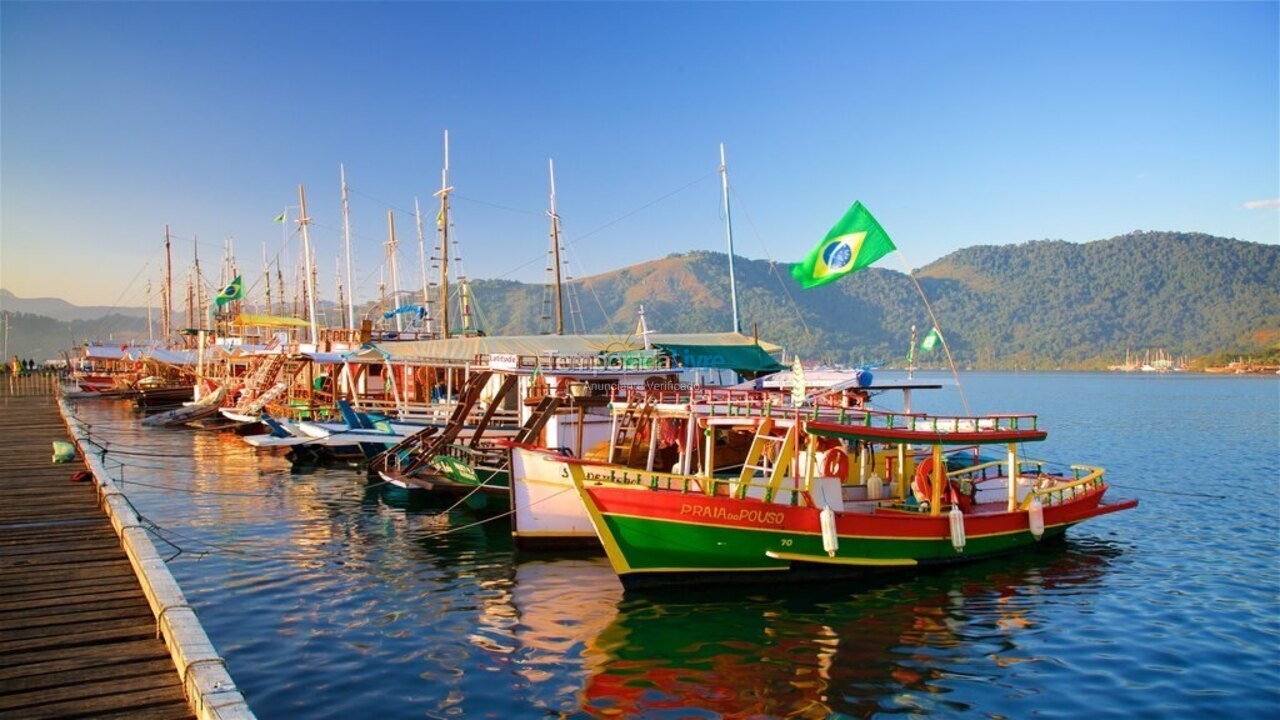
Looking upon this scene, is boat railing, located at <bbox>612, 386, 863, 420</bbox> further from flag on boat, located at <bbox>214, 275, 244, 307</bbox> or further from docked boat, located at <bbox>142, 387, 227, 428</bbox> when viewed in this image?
flag on boat, located at <bbox>214, 275, 244, 307</bbox>

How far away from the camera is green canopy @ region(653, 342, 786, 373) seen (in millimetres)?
33625

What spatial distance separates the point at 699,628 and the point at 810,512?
3587 mm

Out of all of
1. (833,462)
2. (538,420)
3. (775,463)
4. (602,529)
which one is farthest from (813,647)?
(538,420)

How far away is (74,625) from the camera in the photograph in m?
9.51

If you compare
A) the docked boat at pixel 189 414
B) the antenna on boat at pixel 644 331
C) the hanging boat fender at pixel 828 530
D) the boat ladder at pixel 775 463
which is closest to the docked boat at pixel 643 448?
the boat ladder at pixel 775 463

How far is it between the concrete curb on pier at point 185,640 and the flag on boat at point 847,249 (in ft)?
47.0

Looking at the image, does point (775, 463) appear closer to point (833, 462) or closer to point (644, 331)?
point (833, 462)

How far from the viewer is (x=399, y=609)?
52.9ft

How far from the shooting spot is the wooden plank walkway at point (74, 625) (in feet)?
25.5

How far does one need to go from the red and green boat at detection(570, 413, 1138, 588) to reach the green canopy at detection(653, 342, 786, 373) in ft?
44.1

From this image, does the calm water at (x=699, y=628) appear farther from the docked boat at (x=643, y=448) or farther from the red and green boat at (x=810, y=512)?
the docked boat at (x=643, y=448)

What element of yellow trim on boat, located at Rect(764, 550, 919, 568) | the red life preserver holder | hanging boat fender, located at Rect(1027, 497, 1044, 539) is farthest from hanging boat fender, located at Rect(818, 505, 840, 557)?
hanging boat fender, located at Rect(1027, 497, 1044, 539)

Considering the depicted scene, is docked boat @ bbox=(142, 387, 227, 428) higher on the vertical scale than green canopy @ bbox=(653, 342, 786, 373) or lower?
lower

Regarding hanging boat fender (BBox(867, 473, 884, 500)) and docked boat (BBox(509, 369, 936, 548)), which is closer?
docked boat (BBox(509, 369, 936, 548))
